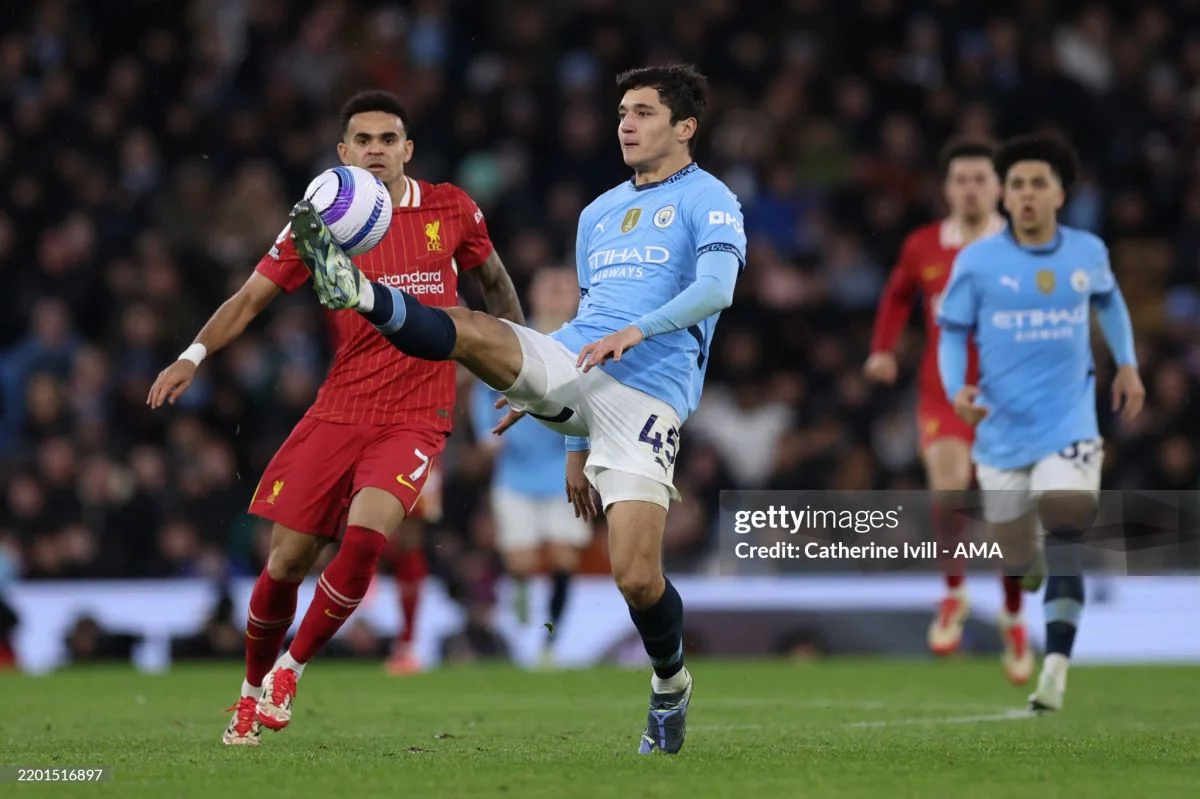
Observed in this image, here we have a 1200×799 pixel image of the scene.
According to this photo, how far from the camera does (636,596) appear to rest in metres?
6.21

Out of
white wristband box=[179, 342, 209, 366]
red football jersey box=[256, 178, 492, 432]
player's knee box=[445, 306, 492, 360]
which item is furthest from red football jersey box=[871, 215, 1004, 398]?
player's knee box=[445, 306, 492, 360]

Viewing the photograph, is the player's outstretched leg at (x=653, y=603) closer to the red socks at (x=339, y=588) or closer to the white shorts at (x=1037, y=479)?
the red socks at (x=339, y=588)

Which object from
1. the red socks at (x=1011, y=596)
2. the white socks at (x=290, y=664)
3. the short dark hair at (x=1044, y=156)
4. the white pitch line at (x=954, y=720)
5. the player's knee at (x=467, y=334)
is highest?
the short dark hair at (x=1044, y=156)

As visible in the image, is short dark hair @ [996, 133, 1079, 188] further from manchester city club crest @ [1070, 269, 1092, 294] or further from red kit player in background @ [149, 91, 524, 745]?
red kit player in background @ [149, 91, 524, 745]

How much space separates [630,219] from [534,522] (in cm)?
671

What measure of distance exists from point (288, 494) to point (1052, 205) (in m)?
4.04

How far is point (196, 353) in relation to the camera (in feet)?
22.4

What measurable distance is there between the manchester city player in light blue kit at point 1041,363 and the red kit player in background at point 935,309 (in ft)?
5.39

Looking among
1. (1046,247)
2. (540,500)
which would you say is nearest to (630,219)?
(1046,247)

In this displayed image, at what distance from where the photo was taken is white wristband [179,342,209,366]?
674cm

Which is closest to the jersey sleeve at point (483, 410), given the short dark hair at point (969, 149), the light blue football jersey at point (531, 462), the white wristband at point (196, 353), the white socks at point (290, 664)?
the light blue football jersey at point (531, 462)

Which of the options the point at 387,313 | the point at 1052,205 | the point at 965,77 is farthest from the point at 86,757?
the point at 965,77

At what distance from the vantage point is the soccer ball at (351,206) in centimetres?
626

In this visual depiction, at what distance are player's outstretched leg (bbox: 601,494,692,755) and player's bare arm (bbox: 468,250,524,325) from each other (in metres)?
1.66
